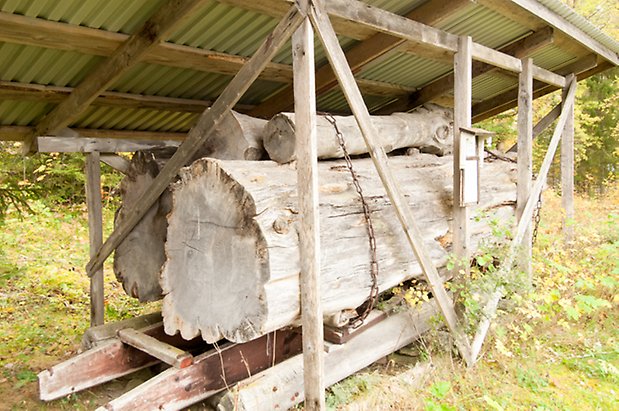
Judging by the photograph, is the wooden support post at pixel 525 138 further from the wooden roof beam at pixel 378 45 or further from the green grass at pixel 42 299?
the green grass at pixel 42 299

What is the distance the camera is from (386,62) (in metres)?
6.10

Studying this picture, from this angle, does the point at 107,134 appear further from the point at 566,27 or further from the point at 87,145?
the point at 566,27

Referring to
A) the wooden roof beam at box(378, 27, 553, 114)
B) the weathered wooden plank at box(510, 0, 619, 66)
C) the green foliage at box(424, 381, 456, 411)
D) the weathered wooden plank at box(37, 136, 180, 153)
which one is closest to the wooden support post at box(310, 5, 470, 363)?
the green foliage at box(424, 381, 456, 411)

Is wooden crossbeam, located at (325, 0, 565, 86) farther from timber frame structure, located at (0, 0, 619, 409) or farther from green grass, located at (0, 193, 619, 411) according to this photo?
green grass, located at (0, 193, 619, 411)

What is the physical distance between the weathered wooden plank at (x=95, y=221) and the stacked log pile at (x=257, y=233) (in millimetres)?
408

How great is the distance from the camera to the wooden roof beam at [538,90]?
765 centimetres

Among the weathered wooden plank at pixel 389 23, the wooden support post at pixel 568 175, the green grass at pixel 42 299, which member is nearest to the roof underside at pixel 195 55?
the weathered wooden plank at pixel 389 23

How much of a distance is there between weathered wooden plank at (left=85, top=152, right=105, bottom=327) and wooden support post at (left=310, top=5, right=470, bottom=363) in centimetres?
335

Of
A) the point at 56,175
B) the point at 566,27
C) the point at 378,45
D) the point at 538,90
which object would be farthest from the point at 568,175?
the point at 56,175

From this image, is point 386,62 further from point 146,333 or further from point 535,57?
point 146,333

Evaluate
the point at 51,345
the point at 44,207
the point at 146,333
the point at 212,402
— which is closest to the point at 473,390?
the point at 212,402

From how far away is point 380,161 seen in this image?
3920 millimetres

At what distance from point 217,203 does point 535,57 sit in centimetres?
584

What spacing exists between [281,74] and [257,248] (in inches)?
109
